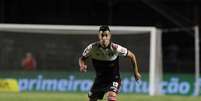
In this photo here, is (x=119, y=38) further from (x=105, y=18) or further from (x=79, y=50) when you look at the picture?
(x=105, y=18)

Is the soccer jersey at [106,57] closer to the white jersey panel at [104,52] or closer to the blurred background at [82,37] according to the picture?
the white jersey panel at [104,52]

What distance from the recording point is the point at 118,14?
132 ft

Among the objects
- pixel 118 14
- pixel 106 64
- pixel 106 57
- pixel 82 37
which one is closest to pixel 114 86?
pixel 106 64

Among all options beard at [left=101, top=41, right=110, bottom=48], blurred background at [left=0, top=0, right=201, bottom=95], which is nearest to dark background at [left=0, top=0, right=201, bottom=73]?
blurred background at [left=0, top=0, right=201, bottom=95]

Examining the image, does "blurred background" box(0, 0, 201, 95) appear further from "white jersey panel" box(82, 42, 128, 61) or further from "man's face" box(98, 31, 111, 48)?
"man's face" box(98, 31, 111, 48)

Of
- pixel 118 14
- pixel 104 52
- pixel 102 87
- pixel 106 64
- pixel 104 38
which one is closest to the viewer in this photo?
pixel 104 38

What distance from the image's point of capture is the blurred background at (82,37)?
27.5 m

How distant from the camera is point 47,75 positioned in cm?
2764

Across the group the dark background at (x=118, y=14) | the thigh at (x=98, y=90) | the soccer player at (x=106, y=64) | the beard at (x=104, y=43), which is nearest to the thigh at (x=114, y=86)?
the soccer player at (x=106, y=64)

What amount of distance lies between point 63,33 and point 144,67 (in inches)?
139

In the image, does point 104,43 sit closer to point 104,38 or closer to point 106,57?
point 104,38

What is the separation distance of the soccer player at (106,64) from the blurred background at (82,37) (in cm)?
1366

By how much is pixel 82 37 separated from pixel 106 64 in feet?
49.2

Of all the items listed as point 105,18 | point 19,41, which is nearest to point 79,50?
point 19,41
